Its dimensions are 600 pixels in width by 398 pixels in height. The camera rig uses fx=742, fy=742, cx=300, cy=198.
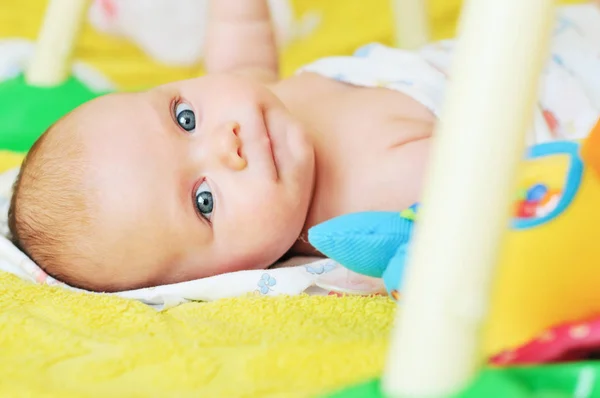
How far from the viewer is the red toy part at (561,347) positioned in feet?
1.45

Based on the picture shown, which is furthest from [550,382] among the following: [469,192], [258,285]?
[258,285]

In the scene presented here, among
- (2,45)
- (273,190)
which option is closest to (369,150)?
(273,190)

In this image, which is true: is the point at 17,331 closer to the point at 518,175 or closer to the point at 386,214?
the point at 386,214

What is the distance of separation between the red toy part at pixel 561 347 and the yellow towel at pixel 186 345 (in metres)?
0.11

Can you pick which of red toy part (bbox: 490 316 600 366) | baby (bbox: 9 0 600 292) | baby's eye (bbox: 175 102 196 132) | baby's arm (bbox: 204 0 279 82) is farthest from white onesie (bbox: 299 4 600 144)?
red toy part (bbox: 490 316 600 366)

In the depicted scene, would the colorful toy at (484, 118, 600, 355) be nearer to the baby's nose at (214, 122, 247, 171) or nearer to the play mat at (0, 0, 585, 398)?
the play mat at (0, 0, 585, 398)

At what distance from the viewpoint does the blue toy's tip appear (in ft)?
2.01

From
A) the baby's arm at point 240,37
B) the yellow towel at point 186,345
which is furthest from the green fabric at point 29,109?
the yellow towel at point 186,345

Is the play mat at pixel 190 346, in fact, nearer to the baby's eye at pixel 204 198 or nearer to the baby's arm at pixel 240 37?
the baby's eye at pixel 204 198

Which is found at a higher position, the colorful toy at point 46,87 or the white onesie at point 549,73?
the white onesie at point 549,73

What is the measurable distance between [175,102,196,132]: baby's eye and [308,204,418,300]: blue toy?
356 mm

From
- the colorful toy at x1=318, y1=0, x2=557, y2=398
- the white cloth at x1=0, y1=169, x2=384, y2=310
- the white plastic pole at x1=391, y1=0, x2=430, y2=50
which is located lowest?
the white cloth at x1=0, y1=169, x2=384, y2=310

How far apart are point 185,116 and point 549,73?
0.52 m

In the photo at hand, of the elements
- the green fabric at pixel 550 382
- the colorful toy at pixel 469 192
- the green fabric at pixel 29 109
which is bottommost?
the green fabric at pixel 29 109
